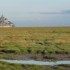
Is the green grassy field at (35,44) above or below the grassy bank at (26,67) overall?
Answer: above

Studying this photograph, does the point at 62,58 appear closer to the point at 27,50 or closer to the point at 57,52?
the point at 57,52

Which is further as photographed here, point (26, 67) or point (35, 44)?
point (35, 44)

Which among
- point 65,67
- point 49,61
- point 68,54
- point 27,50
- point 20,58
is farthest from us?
point 27,50

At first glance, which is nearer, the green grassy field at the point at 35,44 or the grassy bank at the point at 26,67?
the grassy bank at the point at 26,67

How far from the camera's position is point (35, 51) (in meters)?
37.1

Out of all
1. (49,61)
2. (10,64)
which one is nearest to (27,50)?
(49,61)

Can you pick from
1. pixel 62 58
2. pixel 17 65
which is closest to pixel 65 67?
pixel 17 65

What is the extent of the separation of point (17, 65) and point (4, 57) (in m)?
6.13

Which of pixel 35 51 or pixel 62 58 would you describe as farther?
pixel 35 51

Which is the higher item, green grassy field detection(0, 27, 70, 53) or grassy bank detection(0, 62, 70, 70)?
green grassy field detection(0, 27, 70, 53)

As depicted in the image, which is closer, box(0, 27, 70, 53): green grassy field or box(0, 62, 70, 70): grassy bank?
box(0, 62, 70, 70): grassy bank

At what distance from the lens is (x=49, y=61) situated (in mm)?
29250

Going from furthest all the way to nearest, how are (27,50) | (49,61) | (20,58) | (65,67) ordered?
(27,50), (20,58), (49,61), (65,67)

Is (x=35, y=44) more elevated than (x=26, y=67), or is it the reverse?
(x=35, y=44)
